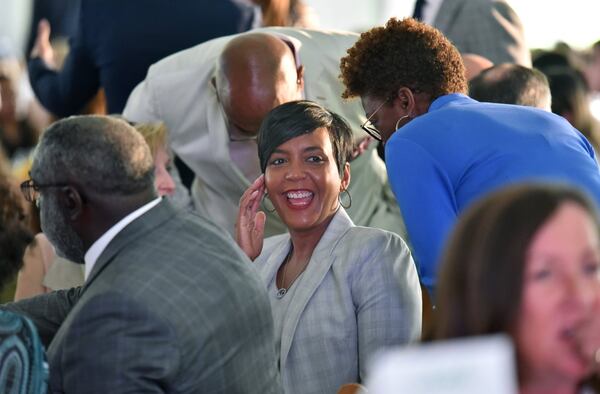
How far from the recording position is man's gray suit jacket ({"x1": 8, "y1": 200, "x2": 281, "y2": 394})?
2562mm

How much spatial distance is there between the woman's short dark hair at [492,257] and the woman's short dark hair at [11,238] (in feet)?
5.83

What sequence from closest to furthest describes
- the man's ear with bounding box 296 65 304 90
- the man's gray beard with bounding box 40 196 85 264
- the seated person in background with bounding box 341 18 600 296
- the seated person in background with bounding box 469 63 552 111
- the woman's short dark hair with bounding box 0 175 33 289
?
the man's gray beard with bounding box 40 196 85 264 → the seated person in background with bounding box 341 18 600 296 → the woman's short dark hair with bounding box 0 175 33 289 → the seated person in background with bounding box 469 63 552 111 → the man's ear with bounding box 296 65 304 90

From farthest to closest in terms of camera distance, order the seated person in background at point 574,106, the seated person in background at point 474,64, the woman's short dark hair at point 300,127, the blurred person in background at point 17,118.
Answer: the blurred person in background at point 17,118, the seated person in background at point 574,106, the seated person in background at point 474,64, the woman's short dark hair at point 300,127

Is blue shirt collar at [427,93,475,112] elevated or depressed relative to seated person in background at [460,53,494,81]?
elevated

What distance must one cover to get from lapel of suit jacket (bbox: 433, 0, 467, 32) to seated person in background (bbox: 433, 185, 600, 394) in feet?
10.8

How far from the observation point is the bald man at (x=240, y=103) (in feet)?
14.4

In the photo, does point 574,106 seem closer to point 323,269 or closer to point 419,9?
point 419,9

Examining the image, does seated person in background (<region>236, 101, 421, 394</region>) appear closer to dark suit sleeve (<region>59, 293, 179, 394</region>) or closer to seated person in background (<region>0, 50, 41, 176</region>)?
dark suit sleeve (<region>59, 293, 179, 394</region>)

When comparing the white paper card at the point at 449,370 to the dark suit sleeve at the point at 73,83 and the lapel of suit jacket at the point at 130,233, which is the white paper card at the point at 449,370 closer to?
the lapel of suit jacket at the point at 130,233

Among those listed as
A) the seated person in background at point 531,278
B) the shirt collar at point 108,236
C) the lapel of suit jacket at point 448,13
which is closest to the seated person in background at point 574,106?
the lapel of suit jacket at point 448,13

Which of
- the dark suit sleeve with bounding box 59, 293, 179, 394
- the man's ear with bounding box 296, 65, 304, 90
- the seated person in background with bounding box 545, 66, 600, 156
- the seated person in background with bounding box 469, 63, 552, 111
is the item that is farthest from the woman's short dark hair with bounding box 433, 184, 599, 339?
the seated person in background with bounding box 545, 66, 600, 156

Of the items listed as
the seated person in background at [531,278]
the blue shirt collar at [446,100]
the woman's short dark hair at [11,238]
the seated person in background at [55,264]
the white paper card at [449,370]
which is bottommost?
the seated person in background at [55,264]

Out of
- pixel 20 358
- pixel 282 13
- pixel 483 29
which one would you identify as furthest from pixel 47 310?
pixel 483 29

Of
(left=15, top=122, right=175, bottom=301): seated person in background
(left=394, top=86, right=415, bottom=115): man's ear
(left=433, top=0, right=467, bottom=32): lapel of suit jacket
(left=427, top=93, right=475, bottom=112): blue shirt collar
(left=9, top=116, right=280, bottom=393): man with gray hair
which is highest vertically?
(left=427, top=93, right=475, bottom=112): blue shirt collar
